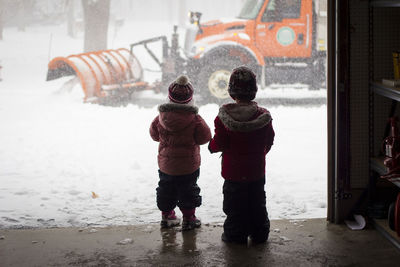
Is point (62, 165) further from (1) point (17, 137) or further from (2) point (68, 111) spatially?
(2) point (68, 111)

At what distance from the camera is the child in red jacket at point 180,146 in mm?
3867

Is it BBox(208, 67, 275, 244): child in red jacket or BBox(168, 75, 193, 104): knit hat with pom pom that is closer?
BBox(208, 67, 275, 244): child in red jacket

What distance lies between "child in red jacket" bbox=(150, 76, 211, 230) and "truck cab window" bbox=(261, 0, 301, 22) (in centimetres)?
694

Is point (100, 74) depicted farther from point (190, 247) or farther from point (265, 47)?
point (190, 247)

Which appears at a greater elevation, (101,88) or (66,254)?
(101,88)

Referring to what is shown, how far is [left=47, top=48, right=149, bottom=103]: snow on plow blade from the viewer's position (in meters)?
9.88

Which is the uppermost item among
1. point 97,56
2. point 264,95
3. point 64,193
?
point 97,56

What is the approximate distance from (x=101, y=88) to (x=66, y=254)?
6.59 metres

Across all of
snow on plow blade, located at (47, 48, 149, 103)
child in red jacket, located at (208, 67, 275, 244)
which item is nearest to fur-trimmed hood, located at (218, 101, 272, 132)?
child in red jacket, located at (208, 67, 275, 244)

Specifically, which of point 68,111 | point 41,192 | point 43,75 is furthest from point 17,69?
point 41,192

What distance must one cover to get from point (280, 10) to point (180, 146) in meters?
7.11

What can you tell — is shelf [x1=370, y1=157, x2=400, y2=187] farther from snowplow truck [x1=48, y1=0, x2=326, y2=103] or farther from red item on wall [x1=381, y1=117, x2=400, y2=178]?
snowplow truck [x1=48, y1=0, x2=326, y2=103]

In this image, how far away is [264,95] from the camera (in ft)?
37.3

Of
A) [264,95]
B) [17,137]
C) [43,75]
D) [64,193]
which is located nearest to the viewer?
[64,193]
